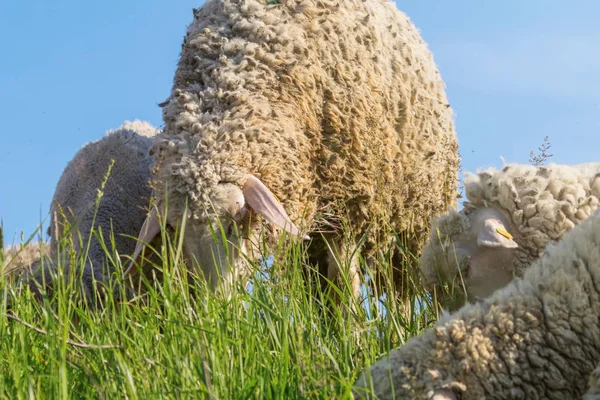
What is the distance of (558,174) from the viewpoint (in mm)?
4480

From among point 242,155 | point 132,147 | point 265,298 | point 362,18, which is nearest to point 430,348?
point 265,298

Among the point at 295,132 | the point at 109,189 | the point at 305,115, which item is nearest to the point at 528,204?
the point at 295,132

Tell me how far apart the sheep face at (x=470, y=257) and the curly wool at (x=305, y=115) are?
906 millimetres

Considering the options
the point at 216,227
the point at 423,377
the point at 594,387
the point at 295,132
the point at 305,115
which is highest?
the point at 305,115

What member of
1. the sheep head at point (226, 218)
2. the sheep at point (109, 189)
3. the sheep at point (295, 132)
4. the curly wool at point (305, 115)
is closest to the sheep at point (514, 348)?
the sheep at point (295, 132)

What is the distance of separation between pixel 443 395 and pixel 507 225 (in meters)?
2.07

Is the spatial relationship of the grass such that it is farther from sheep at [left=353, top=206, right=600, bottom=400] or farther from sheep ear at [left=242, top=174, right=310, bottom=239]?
sheep ear at [left=242, top=174, right=310, bottom=239]

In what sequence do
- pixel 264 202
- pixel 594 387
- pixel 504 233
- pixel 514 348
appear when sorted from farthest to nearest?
pixel 264 202
pixel 504 233
pixel 514 348
pixel 594 387

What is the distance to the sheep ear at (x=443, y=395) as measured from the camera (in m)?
2.49

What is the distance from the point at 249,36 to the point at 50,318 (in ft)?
12.1

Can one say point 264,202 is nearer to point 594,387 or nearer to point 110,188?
point 110,188

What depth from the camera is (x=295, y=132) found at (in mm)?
5969

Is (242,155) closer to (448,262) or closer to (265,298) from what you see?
(448,262)

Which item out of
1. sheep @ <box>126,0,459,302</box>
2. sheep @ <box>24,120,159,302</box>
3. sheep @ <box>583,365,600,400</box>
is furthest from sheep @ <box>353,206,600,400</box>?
sheep @ <box>24,120,159,302</box>
